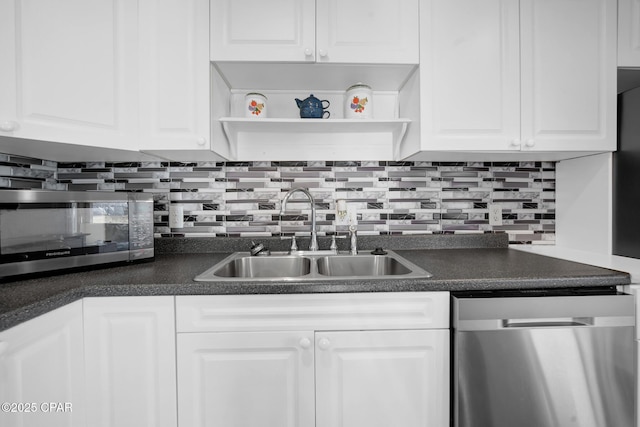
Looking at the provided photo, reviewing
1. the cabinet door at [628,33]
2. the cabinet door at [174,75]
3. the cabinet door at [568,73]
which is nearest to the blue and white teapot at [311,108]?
the cabinet door at [174,75]

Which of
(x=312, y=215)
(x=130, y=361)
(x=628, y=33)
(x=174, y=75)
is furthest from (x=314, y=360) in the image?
(x=628, y=33)

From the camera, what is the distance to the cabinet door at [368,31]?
1.27 meters

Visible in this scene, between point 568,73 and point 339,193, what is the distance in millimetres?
1153

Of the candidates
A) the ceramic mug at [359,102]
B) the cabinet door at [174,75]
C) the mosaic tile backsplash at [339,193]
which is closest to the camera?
the cabinet door at [174,75]

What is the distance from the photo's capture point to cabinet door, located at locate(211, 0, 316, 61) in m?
1.25

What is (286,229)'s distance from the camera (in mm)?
1631

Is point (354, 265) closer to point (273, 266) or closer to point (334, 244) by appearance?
point (334, 244)

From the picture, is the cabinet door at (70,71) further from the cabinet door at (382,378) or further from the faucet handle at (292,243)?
the cabinet door at (382,378)

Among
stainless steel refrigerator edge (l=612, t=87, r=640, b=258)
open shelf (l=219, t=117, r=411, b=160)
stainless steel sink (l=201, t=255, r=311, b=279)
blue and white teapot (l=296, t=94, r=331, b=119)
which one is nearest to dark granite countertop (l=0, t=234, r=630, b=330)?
stainless steel sink (l=201, t=255, r=311, b=279)

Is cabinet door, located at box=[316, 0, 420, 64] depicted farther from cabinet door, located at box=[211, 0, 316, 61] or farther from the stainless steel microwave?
the stainless steel microwave

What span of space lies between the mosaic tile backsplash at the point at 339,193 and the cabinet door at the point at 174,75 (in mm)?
362

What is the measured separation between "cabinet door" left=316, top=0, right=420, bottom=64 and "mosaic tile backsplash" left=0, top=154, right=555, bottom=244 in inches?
21.2

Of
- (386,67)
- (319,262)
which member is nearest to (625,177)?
(386,67)

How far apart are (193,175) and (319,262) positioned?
2.72ft
